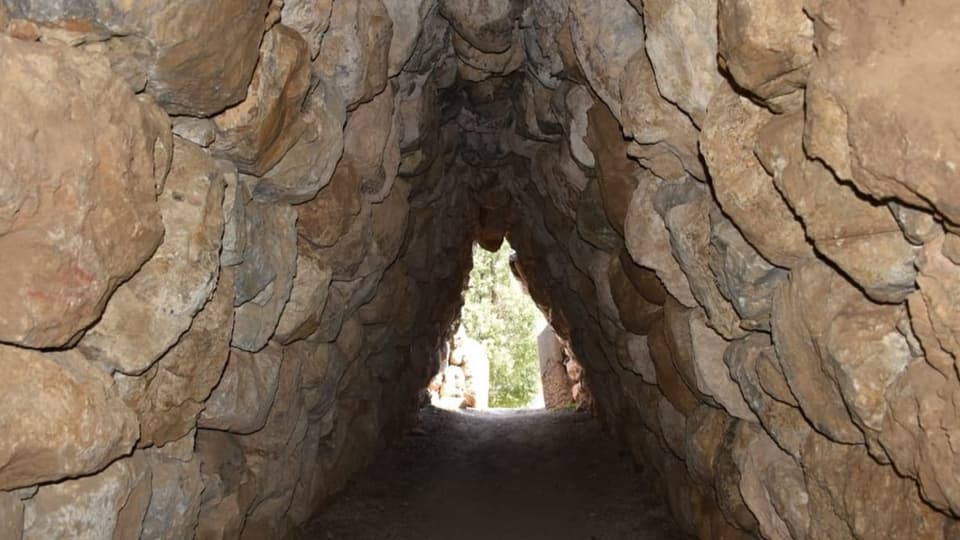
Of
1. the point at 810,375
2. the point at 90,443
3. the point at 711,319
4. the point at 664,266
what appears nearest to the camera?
the point at 90,443

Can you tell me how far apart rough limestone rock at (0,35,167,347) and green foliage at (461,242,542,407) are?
16.4 meters

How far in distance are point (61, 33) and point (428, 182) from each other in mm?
4074

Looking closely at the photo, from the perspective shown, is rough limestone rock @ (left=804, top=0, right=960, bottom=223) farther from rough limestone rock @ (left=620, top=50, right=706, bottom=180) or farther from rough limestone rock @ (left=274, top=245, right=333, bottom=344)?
rough limestone rock @ (left=274, top=245, right=333, bottom=344)

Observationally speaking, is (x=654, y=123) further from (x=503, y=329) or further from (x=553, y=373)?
(x=503, y=329)

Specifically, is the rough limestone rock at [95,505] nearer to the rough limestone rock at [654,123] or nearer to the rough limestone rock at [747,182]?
the rough limestone rock at [747,182]

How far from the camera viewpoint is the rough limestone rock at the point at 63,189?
171cm

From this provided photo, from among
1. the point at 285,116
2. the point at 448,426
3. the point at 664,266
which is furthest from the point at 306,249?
the point at 448,426

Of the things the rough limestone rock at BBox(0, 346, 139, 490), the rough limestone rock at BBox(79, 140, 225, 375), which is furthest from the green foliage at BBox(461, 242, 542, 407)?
the rough limestone rock at BBox(0, 346, 139, 490)

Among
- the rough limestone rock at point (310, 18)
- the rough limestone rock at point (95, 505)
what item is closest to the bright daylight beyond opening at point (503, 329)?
the rough limestone rock at point (310, 18)

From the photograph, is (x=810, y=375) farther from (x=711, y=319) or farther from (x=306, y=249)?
(x=306, y=249)

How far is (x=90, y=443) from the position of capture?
206 centimetres

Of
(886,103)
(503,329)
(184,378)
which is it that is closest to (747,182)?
(886,103)

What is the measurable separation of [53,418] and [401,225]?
3269mm

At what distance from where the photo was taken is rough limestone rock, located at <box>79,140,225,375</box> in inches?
88.1
